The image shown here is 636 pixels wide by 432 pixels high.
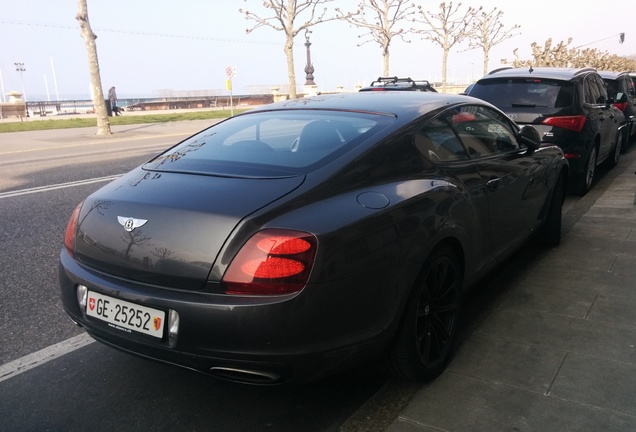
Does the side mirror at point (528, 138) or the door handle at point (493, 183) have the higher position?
the side mirror at point (528, 138)

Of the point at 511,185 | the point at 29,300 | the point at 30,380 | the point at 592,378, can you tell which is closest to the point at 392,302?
the point at 592,378

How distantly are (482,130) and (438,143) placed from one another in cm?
75

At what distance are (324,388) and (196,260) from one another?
3.70ft

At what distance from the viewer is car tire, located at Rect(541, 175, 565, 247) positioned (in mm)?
5113

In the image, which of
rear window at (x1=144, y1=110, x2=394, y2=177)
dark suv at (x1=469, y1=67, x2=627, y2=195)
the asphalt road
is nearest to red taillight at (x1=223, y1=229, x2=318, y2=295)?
rear window at (x1=144, y1=110, x2=394, y2=177)

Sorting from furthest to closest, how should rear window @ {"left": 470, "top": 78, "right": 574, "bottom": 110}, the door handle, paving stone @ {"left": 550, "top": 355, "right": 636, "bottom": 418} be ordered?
rear window @ {"left": 470, "top": 78, "right": 574, "bottom": 110} → the door handle → paving stone @ {"left": 550, "top": 355, "right": 636, "bottom": 418}

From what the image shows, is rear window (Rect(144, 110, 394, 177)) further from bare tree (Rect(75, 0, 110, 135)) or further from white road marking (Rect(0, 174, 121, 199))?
bare tree (Rect(75, 0, 110, 135))

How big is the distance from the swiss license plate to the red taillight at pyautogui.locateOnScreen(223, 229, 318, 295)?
38 cm

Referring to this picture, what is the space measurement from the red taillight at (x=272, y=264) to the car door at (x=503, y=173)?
1685mm

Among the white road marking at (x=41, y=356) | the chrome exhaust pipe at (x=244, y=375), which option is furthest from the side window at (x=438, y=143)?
the white road marking at (x=41, y=356)

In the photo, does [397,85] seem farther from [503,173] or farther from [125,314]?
[125,314]

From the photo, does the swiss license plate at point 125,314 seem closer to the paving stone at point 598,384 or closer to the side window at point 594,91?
the paving stone at point 598,384

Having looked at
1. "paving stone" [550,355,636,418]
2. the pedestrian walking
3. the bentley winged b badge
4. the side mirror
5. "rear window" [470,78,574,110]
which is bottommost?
"paving stone" [550,355,636,418]

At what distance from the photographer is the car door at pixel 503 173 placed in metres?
3.68
